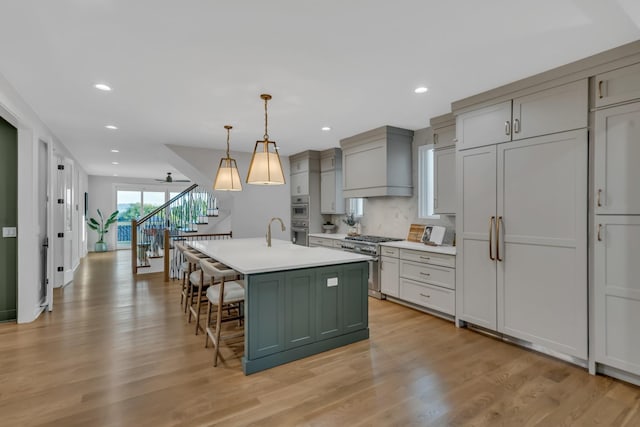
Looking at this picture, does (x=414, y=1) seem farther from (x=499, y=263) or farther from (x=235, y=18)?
(x=499, y=263)

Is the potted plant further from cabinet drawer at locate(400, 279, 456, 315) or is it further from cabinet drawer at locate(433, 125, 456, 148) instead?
cabinet drawer at locate(433, 125, 456, 148)

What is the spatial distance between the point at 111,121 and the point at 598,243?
5291 millimetres

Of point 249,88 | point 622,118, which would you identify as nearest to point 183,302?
point 249,88

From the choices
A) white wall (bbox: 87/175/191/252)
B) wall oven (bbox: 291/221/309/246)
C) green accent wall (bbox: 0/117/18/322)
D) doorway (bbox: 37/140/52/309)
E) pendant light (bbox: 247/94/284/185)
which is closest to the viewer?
pendant light (bbox: 247/94/284/185)

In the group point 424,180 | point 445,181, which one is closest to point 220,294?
point 445,181

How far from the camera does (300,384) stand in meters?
2.41

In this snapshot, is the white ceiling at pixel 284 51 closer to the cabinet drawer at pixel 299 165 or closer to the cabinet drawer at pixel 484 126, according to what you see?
the cabinet drawer at pixel 484 126

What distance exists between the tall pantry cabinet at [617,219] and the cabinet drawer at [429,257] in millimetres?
1303

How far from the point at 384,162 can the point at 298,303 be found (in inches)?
105

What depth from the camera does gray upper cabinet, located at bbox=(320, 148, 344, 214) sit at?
5969mm

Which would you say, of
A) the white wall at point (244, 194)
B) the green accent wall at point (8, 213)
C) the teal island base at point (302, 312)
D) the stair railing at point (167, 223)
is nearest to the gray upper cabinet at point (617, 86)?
the teal island base at point (302, 312)

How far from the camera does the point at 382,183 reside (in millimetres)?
4715

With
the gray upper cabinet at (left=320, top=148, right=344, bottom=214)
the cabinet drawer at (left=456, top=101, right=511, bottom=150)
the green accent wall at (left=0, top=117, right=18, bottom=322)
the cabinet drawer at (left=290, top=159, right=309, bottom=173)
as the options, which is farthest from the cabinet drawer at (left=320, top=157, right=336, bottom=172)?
the green accent wall at (left=0, top=117, right=18, bottom=322)

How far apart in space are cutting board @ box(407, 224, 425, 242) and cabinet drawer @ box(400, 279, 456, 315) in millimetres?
691
